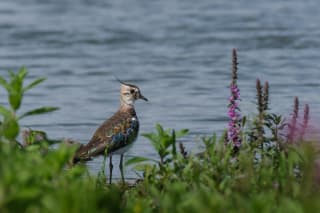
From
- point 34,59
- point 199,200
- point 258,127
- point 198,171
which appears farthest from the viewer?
point 34,59

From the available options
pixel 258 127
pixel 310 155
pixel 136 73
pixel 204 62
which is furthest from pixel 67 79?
pixel 310 155

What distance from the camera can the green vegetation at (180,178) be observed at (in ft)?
18.7

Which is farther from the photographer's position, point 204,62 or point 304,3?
point 304,3

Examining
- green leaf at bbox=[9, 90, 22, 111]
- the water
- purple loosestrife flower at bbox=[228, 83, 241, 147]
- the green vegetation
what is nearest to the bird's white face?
the water

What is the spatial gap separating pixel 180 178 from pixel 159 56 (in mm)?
10574

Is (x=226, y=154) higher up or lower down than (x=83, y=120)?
higher up

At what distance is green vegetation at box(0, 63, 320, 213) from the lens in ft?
18.7

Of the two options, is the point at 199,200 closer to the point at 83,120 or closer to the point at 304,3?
the point at 83,120

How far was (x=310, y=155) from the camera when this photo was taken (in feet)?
19.3

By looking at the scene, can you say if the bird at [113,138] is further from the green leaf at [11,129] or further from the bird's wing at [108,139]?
the green leaf at [11,129]

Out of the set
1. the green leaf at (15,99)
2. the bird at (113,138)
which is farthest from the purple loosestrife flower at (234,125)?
the green leaf at (15,99)

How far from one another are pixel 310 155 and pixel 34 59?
1266 centimetres

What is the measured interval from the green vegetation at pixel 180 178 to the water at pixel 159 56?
3.16m

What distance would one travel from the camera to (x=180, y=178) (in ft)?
25.7
